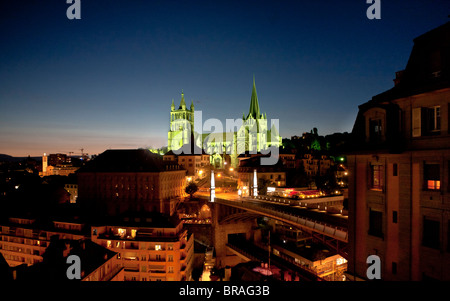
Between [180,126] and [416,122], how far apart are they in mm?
137122

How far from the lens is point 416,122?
11.8m

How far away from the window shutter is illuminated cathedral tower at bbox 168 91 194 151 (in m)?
126

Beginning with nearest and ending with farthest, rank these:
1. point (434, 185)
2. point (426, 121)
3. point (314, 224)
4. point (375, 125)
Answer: point (434, 185) < point (426, 121) < point (375, 125) < point (314, 224)

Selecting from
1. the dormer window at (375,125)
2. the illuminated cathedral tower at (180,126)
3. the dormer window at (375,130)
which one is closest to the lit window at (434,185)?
the dormer window at (375,125)

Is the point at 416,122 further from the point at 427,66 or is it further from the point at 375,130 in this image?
the point at 427,66

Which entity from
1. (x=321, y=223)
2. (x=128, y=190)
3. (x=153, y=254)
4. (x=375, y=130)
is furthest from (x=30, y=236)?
(x=375, y=130)

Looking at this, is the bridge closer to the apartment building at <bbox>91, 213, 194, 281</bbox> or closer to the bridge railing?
the bridge railing

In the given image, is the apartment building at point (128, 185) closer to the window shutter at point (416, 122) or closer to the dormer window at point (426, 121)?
the window shutter at point (416, 122)

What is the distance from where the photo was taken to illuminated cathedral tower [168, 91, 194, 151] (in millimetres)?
137050

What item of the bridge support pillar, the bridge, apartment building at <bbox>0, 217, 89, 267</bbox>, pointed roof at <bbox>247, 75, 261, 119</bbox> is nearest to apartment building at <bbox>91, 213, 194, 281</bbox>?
apartment building at <bbox>0, 217, 89, 267</bbox>

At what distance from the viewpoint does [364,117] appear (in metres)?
14.1
